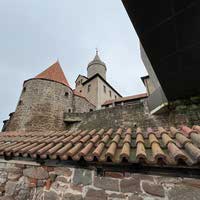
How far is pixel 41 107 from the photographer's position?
1098 cm

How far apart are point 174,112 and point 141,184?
399 centimetres

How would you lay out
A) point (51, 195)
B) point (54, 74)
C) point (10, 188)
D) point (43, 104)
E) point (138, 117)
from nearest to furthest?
point (51, 195) → point (10, 188) → point (138, 117) → point (43, 104) → point (54, 74)

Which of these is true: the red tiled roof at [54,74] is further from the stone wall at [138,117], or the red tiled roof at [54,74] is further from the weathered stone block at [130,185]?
the weathered stone block at [130,185]

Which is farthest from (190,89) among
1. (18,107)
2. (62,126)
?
(18,107)

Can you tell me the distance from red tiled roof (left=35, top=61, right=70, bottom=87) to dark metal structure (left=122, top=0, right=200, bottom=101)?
10.9 m

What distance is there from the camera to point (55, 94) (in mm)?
11906

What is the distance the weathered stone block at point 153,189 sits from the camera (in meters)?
1.51

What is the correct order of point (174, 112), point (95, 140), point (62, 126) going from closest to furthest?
point (95, 140) → point (174, 112) → point (62, 126)

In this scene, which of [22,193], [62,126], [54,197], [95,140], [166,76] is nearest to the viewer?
[54,197]

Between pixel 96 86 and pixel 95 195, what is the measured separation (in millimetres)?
19126

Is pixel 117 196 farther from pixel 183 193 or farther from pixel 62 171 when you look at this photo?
pixel 62 171

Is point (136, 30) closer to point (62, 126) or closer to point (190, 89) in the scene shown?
point (190, 89)

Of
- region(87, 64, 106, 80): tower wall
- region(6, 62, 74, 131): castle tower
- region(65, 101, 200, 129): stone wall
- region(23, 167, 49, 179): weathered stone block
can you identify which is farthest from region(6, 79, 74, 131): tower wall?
region(87, 64, 106, 80): tower wall

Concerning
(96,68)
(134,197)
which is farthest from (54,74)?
(134,197)
